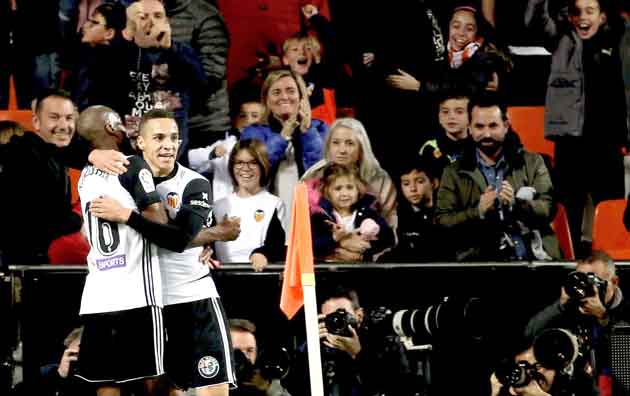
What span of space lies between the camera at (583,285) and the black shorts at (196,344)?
277 centimetres

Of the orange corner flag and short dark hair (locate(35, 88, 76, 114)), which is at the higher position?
short dark hair (locate(35, 88, 76, 114))

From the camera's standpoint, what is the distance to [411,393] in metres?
8.98

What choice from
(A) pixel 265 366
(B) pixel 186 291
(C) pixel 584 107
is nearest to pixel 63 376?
(A) pixel 265 366

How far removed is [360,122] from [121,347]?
9.79 feet

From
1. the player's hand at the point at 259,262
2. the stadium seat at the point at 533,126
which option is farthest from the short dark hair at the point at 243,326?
the stadium seat at the point at 533,126

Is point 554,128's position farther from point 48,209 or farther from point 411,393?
point 48,209

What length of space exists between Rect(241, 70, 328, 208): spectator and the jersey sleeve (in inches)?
79.6

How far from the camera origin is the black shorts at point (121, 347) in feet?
23.7

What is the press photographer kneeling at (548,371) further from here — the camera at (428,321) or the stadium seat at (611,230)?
the stadium seat at (611,230)

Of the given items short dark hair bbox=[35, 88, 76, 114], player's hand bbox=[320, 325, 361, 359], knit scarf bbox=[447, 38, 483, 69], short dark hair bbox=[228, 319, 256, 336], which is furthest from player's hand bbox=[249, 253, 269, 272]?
knit scarf bbox=[447, 38, 483, 69]

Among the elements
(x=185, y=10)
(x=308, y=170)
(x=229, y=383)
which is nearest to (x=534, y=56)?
(x=308, y=170)

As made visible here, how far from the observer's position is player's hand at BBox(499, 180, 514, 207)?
31.5 ft

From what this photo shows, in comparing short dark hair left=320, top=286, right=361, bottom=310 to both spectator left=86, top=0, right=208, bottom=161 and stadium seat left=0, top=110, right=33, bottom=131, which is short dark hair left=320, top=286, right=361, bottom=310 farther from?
stadium seat left=0, top=110, right=33, bottom=131

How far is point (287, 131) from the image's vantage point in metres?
9.44
